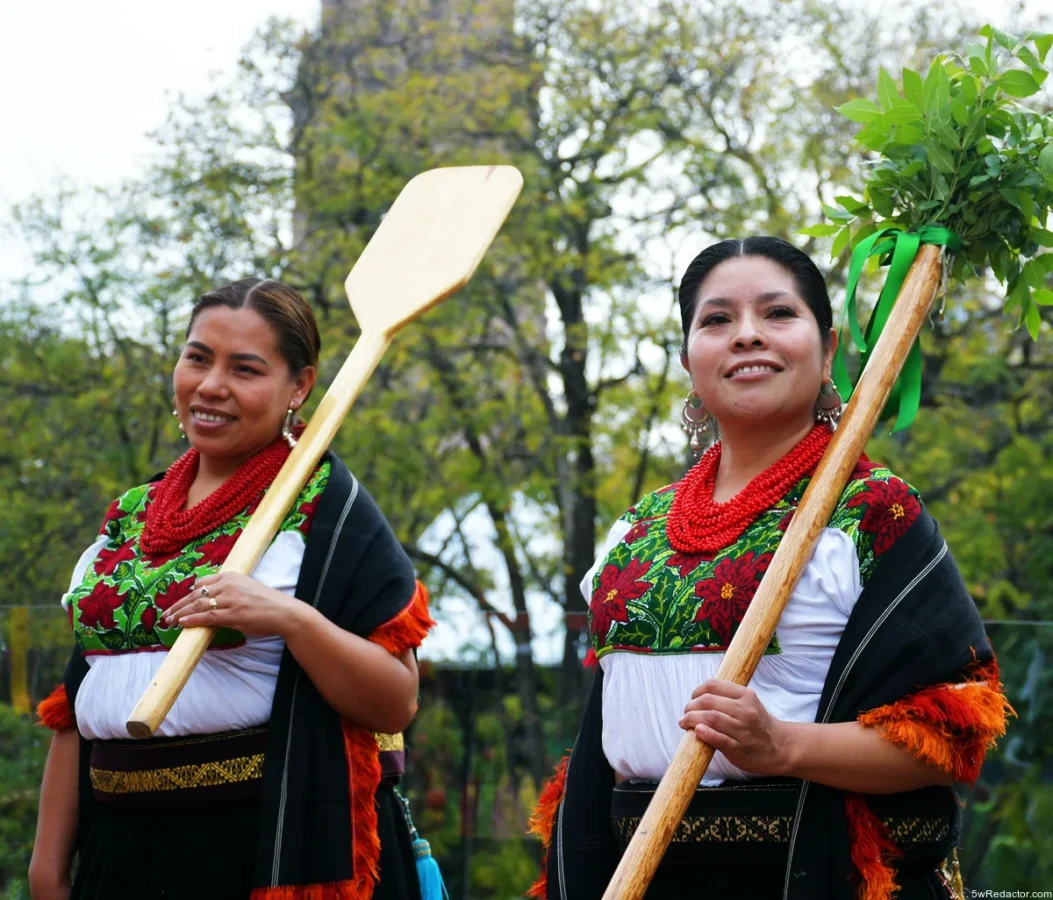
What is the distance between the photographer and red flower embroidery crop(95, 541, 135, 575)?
2812 millimetres

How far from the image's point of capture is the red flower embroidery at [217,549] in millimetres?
2713

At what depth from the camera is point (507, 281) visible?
32.9ft

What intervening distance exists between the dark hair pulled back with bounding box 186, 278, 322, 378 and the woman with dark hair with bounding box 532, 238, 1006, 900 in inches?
33.0

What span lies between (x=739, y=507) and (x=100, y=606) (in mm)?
1261

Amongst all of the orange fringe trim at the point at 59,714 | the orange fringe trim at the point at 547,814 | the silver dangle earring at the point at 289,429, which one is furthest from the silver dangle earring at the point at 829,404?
the orange fringe trim at the point at 59,714

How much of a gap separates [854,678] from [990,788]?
2.47 metres

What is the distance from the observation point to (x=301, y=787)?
2582 millimetres

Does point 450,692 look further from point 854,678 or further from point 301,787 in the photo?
point 854,678

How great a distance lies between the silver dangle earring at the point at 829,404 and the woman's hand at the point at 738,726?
59 cm

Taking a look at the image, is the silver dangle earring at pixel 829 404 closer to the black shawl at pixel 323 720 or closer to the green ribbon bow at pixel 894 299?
the green ribbon bow at pixel 894 299

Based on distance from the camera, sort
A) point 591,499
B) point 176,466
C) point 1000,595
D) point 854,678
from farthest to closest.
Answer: point 591,499 < point 1000,595 < point 176,466 < point 854,678

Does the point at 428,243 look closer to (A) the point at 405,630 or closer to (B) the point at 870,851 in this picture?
(A) the point at 405,630

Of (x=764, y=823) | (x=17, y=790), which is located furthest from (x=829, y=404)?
(x=17, y=790)

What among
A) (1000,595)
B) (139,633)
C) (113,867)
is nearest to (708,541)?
(139,633)
